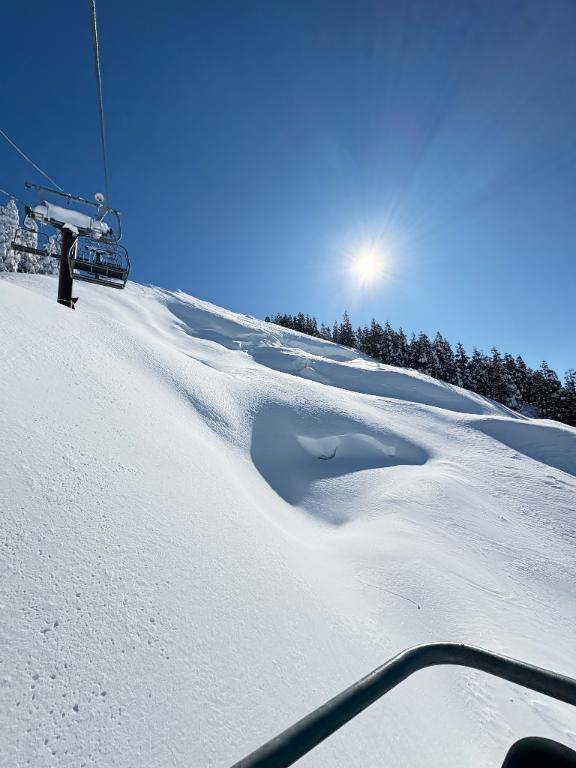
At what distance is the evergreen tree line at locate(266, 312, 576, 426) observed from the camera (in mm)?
50094

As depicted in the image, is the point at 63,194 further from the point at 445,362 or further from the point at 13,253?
the point at 445,362

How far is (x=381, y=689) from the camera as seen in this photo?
40.0 inches

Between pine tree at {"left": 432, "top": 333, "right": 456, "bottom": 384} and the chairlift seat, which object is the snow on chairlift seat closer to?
the chairlift seat

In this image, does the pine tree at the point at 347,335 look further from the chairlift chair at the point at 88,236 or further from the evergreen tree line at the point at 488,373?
the chairlift chair at the point at 88,236

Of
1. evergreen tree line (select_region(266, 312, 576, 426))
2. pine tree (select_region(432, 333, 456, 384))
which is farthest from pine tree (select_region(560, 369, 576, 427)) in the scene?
pine tree (select_region(432, 333, 456, 384))

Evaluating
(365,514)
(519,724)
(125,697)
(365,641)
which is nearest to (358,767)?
(365,641)

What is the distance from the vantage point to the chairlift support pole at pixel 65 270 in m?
11.7

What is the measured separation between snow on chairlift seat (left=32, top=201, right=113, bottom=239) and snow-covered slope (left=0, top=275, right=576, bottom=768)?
3.47 metres

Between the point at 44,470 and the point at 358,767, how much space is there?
3426mm

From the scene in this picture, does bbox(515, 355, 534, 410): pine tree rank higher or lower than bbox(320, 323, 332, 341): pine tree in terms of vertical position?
lower

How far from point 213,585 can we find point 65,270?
13.2m

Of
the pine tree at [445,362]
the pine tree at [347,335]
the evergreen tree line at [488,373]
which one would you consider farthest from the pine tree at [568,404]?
the pine tree at [347,335]

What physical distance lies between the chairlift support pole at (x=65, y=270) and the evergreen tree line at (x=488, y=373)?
51.7 meters

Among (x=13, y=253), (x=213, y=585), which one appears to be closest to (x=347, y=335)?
(x=13, y=253)
